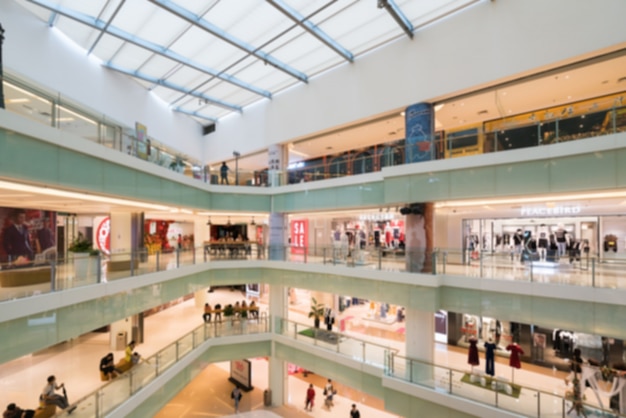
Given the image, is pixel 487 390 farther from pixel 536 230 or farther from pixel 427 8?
pixel 427 8

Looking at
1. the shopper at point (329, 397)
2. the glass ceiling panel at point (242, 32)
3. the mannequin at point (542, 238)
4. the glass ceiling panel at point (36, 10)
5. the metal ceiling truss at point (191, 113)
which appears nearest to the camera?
the glass ceiling panel at point (36, 10)

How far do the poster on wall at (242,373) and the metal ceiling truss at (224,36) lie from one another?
14.0 m

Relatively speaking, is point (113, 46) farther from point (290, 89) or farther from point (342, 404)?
point (342, 404)

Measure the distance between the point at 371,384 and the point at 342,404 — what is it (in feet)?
13.3

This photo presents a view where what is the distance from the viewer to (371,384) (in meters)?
11.8

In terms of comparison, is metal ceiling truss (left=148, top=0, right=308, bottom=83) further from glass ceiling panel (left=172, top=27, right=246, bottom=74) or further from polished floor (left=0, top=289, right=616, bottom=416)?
polished floor (left=0, top=289, right=616, bottom=416)

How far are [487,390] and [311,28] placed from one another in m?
12.8

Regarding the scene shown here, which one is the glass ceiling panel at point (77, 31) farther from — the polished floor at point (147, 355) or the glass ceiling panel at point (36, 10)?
the polished floor at point (147, 355)

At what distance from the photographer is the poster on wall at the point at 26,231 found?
39.1ft

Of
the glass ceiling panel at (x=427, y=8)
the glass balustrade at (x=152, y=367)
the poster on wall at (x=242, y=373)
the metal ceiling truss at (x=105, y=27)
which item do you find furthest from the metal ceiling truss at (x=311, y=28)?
the poster on wall at (x=242, y=373)

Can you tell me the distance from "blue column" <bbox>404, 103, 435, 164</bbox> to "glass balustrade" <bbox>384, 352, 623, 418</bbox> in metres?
6.80

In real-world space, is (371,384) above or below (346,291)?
below

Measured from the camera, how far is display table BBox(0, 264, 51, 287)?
6.05 meters

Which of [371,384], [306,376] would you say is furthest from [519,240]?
[306,376]
